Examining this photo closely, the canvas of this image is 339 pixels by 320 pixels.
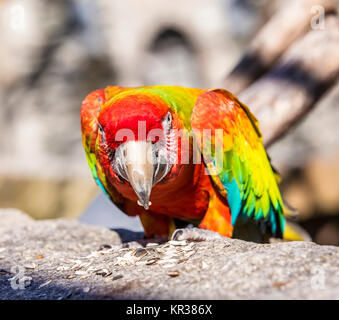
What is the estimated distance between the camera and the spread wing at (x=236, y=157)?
2010mm

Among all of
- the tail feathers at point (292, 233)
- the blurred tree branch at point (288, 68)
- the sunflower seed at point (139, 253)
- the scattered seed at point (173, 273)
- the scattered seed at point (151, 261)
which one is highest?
the blurred tree branch at point (288, 68)

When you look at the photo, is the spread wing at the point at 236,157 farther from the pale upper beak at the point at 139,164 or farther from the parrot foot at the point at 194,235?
the pale upper beak at the point at 139,164

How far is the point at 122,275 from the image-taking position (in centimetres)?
147

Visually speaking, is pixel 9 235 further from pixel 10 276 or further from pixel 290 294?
pixel 290 294

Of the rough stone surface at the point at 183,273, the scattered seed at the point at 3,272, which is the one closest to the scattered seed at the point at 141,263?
the rough stone surface at the point at 183,273

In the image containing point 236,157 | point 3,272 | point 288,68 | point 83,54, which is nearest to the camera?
point 3,272

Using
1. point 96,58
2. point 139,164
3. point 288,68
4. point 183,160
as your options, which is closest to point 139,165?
point 139,164

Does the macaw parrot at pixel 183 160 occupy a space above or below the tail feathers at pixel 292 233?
above

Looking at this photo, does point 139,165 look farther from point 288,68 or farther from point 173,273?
point 288,68

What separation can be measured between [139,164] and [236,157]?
663mm

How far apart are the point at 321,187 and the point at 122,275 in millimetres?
4498

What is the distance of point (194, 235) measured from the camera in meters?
1.89

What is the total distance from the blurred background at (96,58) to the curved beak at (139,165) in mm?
4962

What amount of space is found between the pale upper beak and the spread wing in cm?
41
